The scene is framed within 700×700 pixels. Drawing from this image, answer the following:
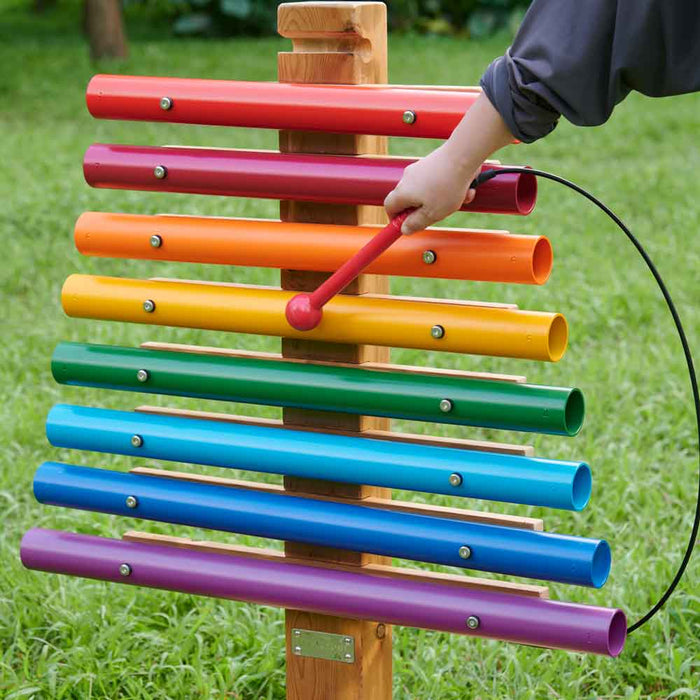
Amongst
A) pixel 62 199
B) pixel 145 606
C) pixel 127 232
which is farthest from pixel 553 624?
pixel 62 199

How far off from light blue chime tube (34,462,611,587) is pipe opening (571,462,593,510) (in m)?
0.06

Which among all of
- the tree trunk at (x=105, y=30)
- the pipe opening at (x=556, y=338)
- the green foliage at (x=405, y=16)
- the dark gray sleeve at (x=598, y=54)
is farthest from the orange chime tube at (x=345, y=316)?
the green foliage at (x=405, y=16)

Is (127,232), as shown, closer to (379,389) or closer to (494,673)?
(379,389)

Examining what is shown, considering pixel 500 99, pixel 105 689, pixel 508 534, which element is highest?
pixel 500 99

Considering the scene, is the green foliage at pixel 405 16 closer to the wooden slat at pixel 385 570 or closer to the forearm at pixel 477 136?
the wooden slat at pixel 385 570

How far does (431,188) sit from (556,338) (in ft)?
1.19

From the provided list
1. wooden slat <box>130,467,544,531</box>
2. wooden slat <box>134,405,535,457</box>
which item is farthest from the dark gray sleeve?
wooden slat <box>130,467,544,531</box>

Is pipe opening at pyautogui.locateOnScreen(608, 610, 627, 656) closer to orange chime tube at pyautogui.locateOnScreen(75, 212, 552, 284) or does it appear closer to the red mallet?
orange chime tube at pyautogui.locateOnScreen(75, 212, 552, 284)

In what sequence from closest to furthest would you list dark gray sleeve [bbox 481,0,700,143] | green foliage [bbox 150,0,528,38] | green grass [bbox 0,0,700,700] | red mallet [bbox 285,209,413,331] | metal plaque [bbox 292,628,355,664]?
dark gray sleeve [bbox 481,0,700,143] < red mallet [bbox 285,209,413,331] < metal plaque [bbox 292,628,355,664] < green grass [bbox 0,0,700,700] < green foliage [bbox 150,0,528,38]

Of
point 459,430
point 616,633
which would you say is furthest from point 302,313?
point 459,430

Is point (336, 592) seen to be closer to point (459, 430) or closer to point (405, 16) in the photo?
point (459, 430)

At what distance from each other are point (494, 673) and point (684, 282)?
2.93 m

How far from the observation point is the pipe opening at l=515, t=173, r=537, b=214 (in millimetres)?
2166

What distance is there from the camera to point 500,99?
1954mm
